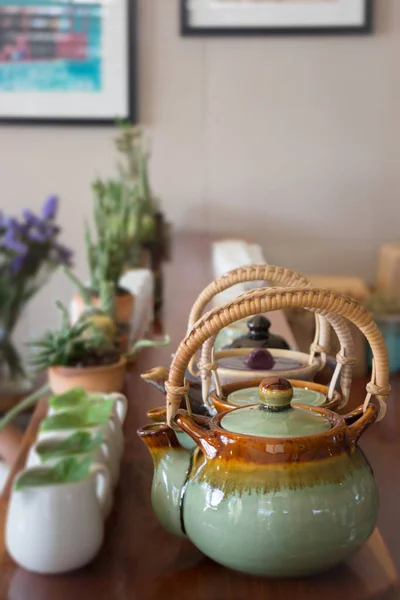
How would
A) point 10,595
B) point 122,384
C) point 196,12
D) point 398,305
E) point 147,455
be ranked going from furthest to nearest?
1. point 196,12
2. point 398,305
3. point 122,384
4. point 147,455
5. point 10,595

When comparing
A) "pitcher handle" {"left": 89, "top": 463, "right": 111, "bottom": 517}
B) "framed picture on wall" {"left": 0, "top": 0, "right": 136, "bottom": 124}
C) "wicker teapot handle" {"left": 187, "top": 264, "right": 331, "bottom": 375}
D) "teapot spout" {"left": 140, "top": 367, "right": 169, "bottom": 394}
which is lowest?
"pitcher handle" {"left": 89, "top": 463, "right": 111, "bottom": 517}

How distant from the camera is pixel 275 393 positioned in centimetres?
72

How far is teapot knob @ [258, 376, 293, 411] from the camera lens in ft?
2.38

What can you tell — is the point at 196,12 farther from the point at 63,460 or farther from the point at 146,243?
the point at 63,460

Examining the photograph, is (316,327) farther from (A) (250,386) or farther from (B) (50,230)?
(B) (50,230)

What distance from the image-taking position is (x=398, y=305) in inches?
129

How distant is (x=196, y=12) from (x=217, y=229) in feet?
3.37

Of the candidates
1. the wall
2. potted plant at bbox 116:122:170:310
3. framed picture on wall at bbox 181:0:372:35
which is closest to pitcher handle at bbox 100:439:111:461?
potted plant at bbox 116:122:170:310

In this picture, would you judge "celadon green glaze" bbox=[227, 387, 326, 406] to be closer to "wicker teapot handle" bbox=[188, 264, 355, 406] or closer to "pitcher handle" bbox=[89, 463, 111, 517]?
"wicker teapot handle" bbox=[188, 264, 355, 406]

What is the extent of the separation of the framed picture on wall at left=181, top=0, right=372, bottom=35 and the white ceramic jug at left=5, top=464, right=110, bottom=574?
10.4 ft

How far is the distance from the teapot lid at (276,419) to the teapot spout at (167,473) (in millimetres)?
72

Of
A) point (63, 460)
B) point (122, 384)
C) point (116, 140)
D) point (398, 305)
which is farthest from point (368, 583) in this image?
point (116, 140)

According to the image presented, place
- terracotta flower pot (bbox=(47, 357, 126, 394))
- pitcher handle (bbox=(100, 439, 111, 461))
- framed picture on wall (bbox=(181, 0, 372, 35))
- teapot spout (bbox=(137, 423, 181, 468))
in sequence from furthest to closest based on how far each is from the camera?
framed picture on wall (bbox=(181, 0, 372, 35)) → terracotta flower pot (bbox=(47, 357, 126, 394)) → pitcher handle (bbox=(100, 439, 111, 461)) → teapot spout (bbox=(137, 423, 181, 468))

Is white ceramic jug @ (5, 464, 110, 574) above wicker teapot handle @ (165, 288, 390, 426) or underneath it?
underneath
